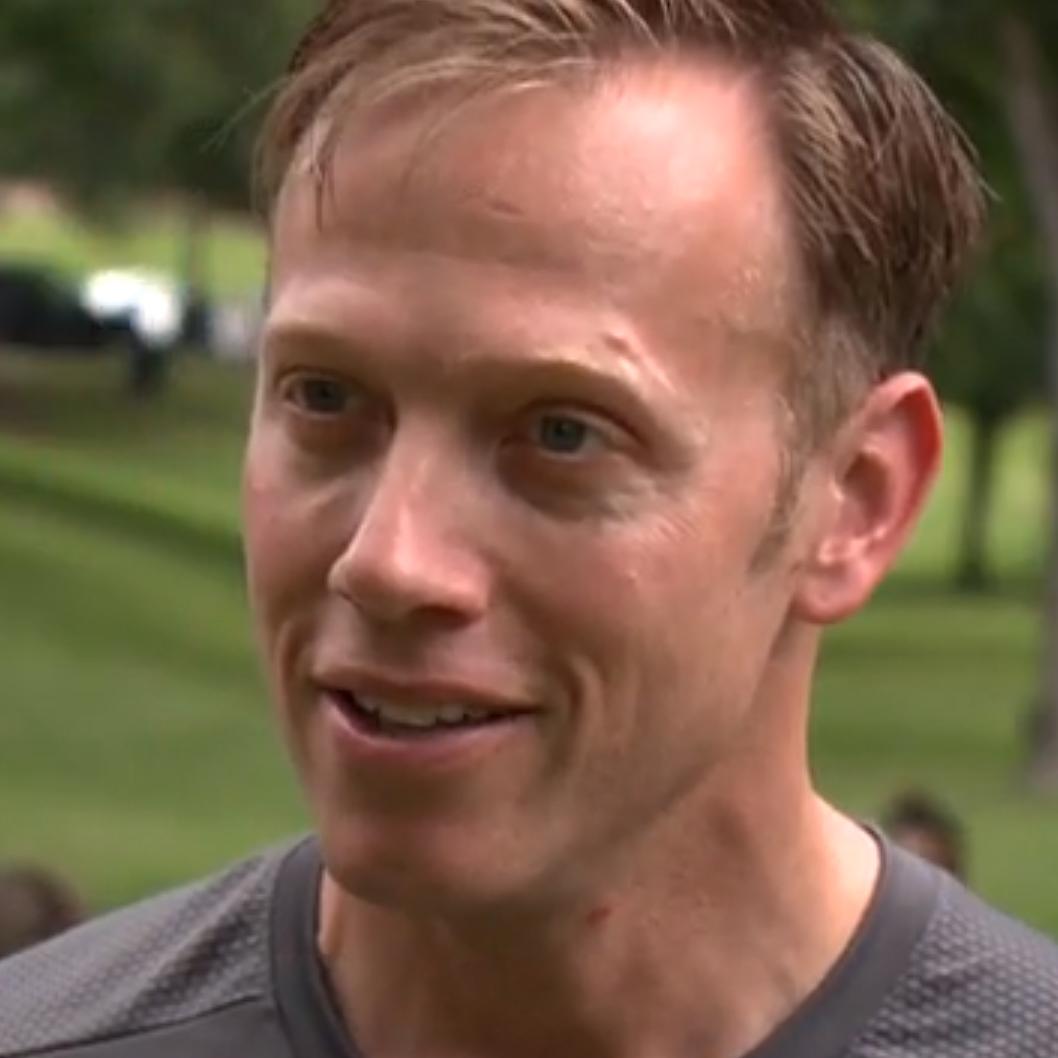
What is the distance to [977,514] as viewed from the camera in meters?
37.4

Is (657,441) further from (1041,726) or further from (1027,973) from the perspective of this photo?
(1041,726)

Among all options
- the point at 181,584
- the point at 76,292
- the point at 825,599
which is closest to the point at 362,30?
the point at 825,599

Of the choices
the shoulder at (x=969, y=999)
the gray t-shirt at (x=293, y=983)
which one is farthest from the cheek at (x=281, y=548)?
the shoulder at (x=969, y=999)

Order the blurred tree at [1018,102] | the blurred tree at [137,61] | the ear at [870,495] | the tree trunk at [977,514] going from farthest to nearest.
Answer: the tree trunk at [977,514] → the blurred tree at [137,61] → the blurred tree at [1018,102] → the ear at [870,495]

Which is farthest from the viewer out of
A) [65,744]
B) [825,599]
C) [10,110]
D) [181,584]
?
[181,584]

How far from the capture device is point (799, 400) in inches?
83.2

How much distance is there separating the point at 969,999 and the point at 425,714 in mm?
461

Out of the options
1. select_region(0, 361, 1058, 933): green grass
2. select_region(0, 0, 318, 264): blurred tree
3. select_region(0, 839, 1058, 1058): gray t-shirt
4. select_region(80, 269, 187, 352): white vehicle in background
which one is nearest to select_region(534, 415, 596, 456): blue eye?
select_region(0, 839, 1058, 1058): gray t-shirt

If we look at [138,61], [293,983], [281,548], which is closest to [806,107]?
[281,548]

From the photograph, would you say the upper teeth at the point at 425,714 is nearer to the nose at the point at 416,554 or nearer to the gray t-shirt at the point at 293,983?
the nose at the point at 416,554

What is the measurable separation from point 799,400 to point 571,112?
24cm

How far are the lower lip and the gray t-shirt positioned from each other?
1.12 ft

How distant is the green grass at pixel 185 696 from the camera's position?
16.6 meters

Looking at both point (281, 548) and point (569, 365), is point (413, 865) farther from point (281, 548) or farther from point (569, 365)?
point (569, 365)
